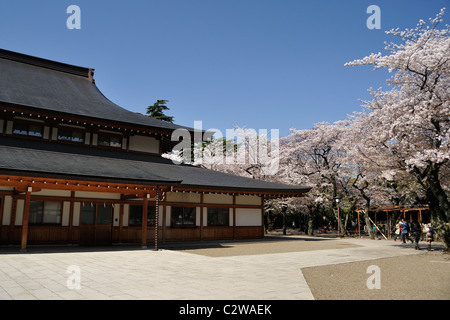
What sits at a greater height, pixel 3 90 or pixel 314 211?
pixel 3 90

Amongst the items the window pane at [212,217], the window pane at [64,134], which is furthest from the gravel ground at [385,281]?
the window pane at [64,134]

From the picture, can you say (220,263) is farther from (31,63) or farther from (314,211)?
(314,211)

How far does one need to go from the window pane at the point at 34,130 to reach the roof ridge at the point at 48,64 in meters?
8.04

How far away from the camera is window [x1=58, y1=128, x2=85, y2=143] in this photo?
17.3 meters

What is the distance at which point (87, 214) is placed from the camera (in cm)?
1569

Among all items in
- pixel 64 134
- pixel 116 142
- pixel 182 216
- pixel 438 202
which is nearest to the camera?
pixel 438 202

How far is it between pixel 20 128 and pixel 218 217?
1135 centimetres

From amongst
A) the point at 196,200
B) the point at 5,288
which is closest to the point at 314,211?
the point at 196,200

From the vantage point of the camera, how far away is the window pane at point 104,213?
52.3 feet

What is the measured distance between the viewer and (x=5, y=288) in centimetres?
602

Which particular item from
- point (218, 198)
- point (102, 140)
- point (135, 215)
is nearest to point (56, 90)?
point (102, 140)

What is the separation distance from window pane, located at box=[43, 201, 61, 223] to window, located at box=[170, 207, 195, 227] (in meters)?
5.55

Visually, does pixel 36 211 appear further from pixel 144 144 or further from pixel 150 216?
pixel 144 144
